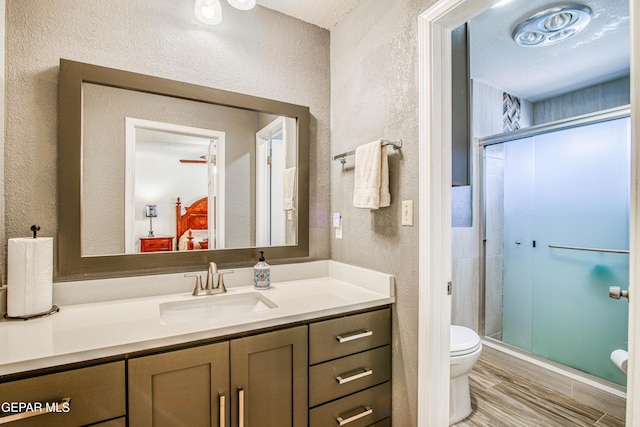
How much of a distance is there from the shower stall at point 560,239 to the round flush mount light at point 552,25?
0.59 meters

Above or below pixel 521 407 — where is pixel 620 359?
above

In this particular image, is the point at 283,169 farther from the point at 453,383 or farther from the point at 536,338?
the point at 536,338

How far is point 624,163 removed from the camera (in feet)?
6.66

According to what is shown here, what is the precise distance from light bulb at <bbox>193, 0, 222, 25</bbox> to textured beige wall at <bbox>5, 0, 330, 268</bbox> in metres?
0.10

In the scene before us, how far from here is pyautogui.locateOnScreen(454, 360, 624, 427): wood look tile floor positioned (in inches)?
70.3

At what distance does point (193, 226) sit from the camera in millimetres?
1545

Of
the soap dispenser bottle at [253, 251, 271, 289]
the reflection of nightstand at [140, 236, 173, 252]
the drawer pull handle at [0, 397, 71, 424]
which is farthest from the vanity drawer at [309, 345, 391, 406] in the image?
the reflection of nightstand at [140, 236, 173, 252]

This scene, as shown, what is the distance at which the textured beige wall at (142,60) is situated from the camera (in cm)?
124

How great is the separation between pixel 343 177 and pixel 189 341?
1200 millimetres

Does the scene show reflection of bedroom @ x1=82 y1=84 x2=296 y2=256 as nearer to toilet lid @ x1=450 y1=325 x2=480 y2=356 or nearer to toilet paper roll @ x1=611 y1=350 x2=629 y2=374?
toilet lid @ x1=450 y1=325 x2=480 y2=356

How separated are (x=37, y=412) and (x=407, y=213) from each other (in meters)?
1.40

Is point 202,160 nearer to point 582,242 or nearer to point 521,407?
point 521,407

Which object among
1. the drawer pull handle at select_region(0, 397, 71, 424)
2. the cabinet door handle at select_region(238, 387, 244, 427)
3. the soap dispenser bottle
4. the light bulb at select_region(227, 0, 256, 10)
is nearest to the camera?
the drawer pull handle at select_region(0, 397, 71, 424)

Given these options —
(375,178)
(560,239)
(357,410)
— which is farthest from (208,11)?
(560,239)
